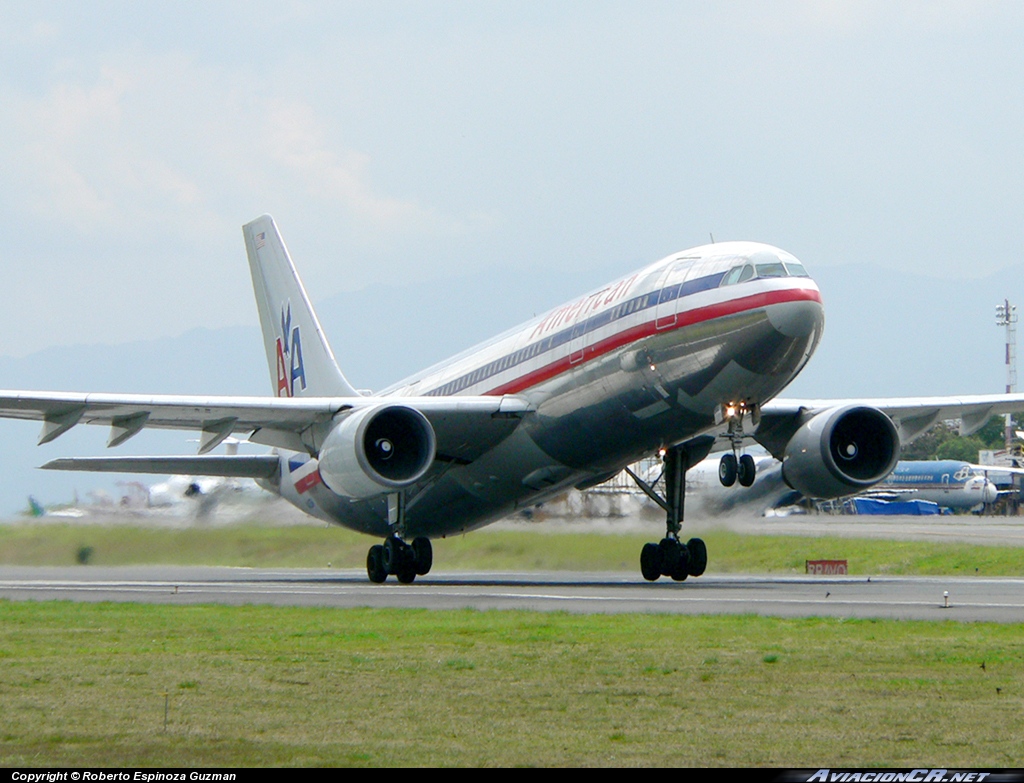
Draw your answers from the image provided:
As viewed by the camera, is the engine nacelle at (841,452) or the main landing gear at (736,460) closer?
the main landing gear at (736,460)

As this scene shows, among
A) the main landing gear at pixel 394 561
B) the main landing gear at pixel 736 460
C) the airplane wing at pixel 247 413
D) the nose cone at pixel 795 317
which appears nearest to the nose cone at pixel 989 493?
the main landing gear at pixel 394 561

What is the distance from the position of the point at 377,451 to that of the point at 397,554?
2.60 meters

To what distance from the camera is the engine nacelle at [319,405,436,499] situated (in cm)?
2545

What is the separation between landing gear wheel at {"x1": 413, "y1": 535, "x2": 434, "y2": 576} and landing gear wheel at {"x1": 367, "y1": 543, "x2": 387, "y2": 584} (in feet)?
2.77

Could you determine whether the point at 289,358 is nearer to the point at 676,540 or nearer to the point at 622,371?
the point at 676,540

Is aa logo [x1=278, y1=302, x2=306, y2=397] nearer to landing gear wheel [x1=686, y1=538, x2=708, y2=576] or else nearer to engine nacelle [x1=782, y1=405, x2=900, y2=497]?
landing gear wheel [x1=686, y1=538, x2=708, y2=576]

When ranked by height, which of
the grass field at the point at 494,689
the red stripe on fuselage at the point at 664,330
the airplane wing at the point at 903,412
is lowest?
the grass field at the point at 494,689

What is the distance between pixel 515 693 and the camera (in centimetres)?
1124

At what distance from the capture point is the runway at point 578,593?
63.9 ft

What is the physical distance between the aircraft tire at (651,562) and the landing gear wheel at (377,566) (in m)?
5.22

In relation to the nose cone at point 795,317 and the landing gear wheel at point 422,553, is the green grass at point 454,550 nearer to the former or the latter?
the landing gear wheel at point 422,553

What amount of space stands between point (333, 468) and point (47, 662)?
506 inches
